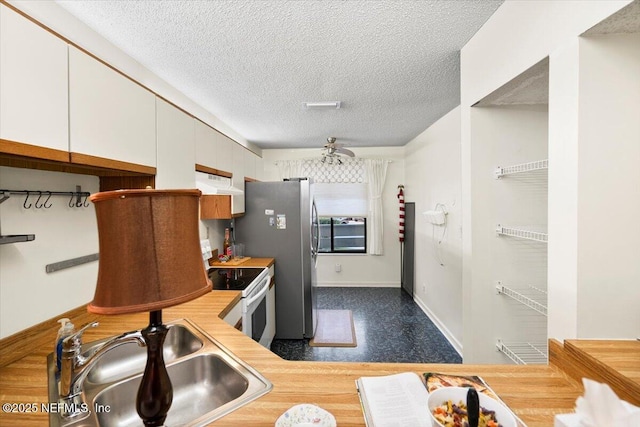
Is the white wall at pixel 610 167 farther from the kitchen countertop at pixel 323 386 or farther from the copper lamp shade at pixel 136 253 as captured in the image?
the copper lamp shade at pixel 136 253

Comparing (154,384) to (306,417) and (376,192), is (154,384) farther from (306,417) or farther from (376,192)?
(376,192)

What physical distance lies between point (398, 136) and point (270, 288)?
2891mm

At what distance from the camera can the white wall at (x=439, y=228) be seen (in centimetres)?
288

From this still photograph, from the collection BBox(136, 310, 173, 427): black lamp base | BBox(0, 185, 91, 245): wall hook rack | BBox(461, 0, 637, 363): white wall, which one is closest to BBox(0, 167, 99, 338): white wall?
BBox(0, 185, 91, 245): wall hook rack

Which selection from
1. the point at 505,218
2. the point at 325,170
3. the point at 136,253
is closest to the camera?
the point at 136,253

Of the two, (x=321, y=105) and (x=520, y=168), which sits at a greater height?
(x=321, y=105)

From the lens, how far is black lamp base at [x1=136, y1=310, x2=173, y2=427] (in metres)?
0.59

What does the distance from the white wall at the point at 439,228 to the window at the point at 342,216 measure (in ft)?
3.21

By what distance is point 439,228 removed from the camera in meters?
3.34

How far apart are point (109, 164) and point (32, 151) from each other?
323 mm

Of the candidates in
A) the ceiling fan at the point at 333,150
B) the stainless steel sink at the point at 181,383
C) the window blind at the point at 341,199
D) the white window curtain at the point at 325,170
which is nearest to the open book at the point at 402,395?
the stainless steel sink at the point at 181,383

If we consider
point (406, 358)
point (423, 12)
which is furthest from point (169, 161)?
point (406, 358)

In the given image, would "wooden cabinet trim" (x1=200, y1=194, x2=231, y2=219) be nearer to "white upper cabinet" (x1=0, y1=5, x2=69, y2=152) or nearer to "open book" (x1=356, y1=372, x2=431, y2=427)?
"white upper cabinet" (x1=0, y1=5, x2=69, y2=152)

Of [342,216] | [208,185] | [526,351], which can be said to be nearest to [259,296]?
[208,185]
